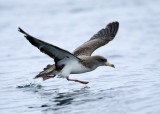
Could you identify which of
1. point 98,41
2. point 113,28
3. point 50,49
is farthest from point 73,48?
point 50,49

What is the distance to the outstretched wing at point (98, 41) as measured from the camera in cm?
1074

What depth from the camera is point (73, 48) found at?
1466cm

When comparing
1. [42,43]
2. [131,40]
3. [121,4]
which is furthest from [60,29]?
[42,43]

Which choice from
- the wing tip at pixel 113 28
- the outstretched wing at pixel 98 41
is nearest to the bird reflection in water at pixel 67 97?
the outstretched wing at pixel 98 41

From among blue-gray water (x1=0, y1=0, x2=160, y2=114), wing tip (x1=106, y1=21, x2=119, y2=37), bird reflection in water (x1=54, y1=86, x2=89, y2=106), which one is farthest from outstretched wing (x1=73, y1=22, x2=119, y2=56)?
bird reflection in water (x1=54, y1=86, x2=89, y2=106)

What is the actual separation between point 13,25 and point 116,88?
9.74 metres

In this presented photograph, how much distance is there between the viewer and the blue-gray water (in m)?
8.30

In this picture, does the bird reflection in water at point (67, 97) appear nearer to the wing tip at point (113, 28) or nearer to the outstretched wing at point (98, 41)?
the outstretched wing at point (98, 41)

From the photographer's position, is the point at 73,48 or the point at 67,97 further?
the point at 73,48

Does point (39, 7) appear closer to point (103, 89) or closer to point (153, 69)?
point (153, 69)

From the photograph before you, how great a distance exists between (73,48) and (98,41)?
11.3 feet

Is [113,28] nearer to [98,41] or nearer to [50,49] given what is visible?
[98,41]

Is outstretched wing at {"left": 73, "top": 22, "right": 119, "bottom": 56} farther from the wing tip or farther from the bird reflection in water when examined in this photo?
the bird reflection in water

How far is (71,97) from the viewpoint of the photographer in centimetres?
883
